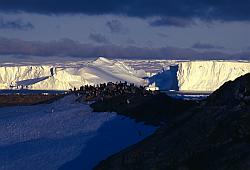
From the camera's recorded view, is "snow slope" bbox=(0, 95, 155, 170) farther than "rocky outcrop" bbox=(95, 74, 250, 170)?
Yes

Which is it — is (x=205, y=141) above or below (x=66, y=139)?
above

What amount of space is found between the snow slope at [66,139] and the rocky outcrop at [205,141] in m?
4.29

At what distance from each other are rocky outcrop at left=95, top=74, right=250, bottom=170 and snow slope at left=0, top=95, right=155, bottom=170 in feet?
14.1

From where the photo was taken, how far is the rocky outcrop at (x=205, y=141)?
20125 millimetres

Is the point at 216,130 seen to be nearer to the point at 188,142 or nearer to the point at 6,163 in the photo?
the point at 188,142

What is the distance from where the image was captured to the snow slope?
29.8m

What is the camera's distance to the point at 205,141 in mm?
22250

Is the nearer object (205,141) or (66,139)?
(205,141)

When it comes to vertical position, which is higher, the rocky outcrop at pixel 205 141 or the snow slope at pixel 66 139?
the rocky outcrop at pixel 205 141

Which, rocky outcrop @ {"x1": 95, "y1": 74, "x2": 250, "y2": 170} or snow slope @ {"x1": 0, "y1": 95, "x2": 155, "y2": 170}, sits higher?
rocky outcrop @ {"x1": 95, "y1": 74, "x2": 250, "y2": 170}

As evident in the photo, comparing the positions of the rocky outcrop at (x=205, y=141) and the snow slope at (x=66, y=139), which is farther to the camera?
the snow slope at (x=66, y=139)

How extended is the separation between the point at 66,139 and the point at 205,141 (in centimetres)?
1421

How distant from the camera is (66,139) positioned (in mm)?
34875

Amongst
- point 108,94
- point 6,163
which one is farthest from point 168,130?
point 108,94
